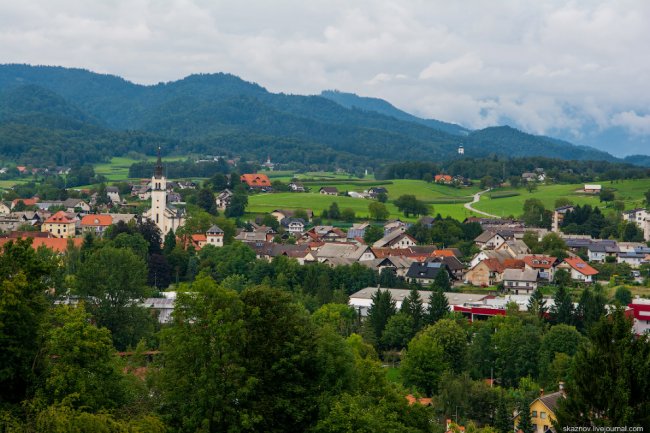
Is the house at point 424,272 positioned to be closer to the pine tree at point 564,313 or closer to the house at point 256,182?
the pine tree at point 564,313

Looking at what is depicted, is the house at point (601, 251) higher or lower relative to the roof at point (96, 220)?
higher

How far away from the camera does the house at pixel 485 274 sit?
63.1 metres

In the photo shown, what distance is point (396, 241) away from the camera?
7488 cm

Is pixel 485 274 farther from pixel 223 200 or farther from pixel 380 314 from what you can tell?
pixel 223 200

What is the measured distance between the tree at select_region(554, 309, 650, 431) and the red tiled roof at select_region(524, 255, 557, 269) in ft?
144

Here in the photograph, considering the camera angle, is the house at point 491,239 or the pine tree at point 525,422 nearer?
the pine tree at point 525,422

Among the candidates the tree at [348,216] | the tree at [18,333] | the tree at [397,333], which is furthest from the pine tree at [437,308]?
the tree at [348,216]

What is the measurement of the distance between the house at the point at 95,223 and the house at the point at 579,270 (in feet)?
121

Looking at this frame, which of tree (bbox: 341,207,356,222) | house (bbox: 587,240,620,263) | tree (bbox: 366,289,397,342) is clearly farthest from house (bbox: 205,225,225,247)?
tree (bbox: 366,289,397,342)

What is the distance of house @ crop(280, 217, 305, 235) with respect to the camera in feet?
281

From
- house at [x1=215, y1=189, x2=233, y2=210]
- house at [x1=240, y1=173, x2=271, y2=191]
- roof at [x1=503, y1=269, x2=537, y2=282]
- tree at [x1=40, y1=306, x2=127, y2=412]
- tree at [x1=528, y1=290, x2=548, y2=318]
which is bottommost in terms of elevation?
roof at [x1=503, y1=269, x2=537, y2=282]

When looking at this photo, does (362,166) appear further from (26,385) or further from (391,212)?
(26,385)

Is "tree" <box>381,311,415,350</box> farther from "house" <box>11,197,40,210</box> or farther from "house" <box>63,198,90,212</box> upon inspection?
"house" <box>11,197,40,210</box>

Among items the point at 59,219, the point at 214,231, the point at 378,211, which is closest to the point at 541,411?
the point at 214,231
